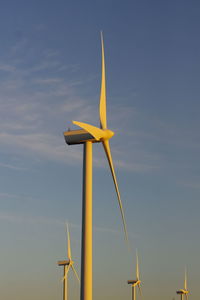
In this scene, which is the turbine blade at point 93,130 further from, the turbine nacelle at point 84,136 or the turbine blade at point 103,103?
the turbine blade at point 103,103

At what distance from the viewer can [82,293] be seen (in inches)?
2477

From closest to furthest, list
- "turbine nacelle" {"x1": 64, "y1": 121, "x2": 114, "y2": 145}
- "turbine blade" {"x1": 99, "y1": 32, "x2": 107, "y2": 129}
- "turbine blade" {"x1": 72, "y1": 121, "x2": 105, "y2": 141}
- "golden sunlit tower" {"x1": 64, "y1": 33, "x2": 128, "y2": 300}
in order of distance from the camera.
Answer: "golden sunlit tower" {"x1": 64, "y1": 33, "x2": 128, "y2": 300} → "turbine blade" {"x1": 72, "y1": 121, "x2": 105, "y2": 141} → "turbine nacelle" {"x1": 64, "y1": 121, "x2": 114, "y2": 145} → "turbine blade" {"x1": 99, "y1": 32, "x2": 107, "y2": 129}

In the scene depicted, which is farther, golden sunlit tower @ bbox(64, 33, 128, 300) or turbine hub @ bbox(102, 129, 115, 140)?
turbine hub @ bbox(102, 129, 115, 140)

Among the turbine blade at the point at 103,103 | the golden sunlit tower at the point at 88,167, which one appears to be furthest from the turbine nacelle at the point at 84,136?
the turbine blade at the point at 103,103

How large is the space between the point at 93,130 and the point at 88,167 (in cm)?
447

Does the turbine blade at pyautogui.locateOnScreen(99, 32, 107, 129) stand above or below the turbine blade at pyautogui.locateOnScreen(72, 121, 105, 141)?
above

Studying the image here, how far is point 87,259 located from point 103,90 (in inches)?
886

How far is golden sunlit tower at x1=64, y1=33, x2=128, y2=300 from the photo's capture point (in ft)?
206

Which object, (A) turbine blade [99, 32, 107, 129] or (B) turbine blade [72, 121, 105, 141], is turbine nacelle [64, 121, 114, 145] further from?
(A) turbine blade [99, 32, 107, 129]

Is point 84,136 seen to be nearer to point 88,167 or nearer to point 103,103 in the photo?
point 88,167

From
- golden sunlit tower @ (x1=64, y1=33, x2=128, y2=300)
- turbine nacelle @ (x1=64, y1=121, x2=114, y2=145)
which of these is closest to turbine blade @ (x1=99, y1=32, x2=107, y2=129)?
golden sunlit tower @ (x1=64, y1=33, x2=128, y2=300)

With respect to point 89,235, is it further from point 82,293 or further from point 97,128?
point 97,128

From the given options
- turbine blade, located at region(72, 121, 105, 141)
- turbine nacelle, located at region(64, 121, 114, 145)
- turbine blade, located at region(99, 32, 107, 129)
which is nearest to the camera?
turbine blade, located at region(72, 121, 105, 141)

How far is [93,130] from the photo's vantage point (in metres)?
67.0
